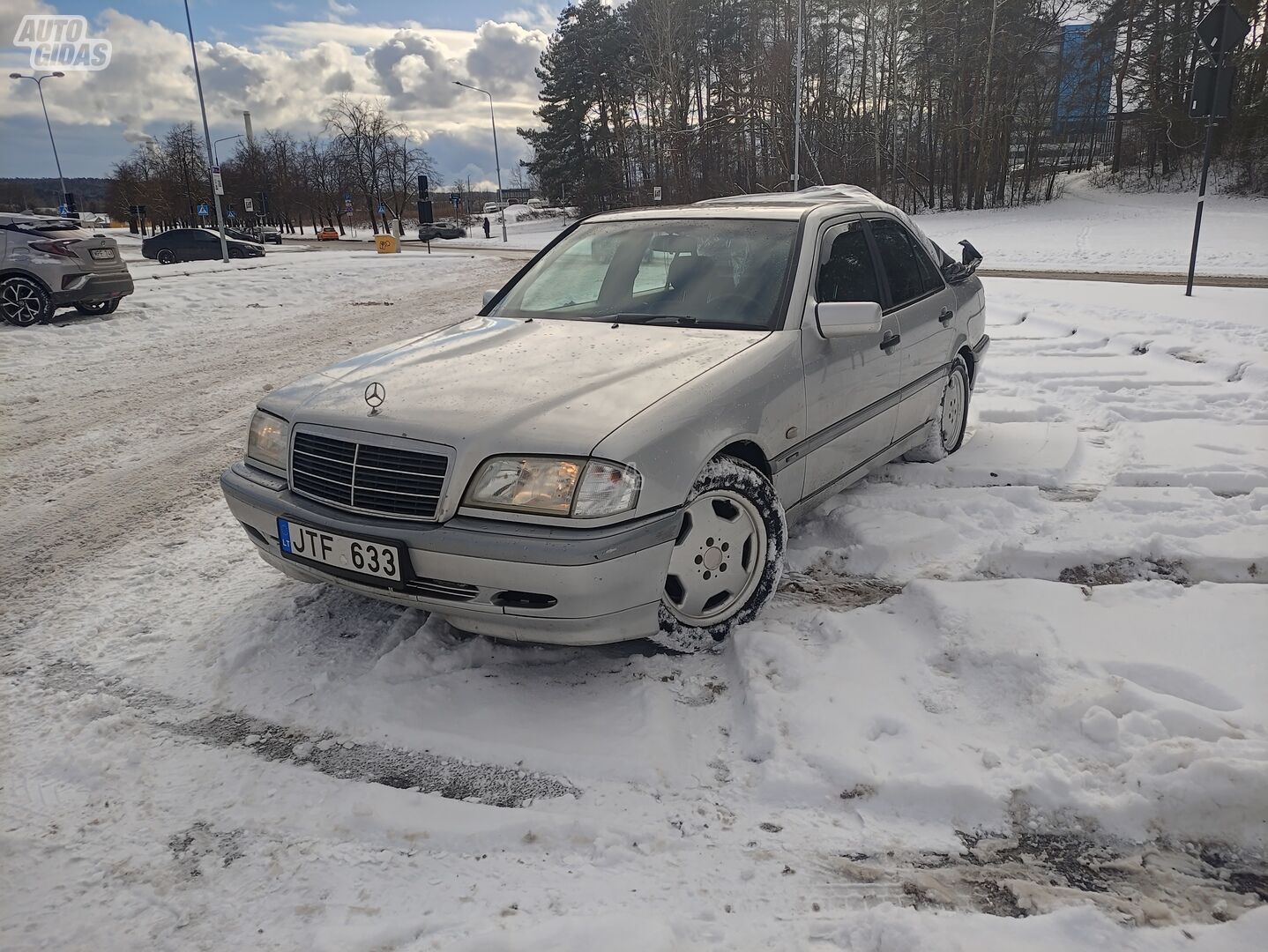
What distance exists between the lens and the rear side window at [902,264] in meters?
4.62

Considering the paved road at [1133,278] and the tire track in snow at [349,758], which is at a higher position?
the paved road at [1133,278]

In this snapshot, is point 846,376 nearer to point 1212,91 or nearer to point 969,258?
point 969,258

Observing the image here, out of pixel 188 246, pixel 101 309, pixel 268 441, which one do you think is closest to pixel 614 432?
pixel 268 441

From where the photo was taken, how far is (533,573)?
8.84 ft

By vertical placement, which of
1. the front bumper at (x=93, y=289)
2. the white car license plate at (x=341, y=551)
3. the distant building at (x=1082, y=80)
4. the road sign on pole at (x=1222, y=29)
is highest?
the distant building at (x=1082, y=80)

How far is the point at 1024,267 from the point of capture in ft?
66.2

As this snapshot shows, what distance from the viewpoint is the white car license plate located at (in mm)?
2836

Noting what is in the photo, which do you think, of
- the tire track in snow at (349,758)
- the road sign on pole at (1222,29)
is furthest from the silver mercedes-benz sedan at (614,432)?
the road sign on pole at (1222,29)

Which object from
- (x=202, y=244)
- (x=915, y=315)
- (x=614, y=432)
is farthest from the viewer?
(x=202, y=244)

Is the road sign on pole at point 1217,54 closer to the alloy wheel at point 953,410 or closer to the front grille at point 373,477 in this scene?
the alloy wheel at point 953,410

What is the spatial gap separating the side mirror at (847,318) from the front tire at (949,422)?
171cm

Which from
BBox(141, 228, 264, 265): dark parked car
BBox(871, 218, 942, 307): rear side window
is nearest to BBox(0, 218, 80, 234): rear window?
BBox(871, 218, 942, 307): rear side window

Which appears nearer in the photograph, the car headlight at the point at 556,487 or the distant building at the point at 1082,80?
the car headlight at the point at 556,487

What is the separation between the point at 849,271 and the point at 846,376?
63 centimetres
